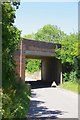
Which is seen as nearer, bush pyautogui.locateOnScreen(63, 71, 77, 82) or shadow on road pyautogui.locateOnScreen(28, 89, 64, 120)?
shadow on road pyautogui.locateOnScreen(28, 89, 64, 120)

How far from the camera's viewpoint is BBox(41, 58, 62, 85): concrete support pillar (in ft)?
127

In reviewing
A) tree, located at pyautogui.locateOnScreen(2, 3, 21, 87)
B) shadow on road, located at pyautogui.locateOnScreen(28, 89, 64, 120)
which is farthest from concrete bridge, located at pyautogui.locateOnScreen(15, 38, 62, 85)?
tree, located at pyautogui.locateOnScreen(2, 3, 21, 87)

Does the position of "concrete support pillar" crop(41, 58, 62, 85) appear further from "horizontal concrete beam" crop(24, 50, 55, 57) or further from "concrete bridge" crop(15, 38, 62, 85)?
"horizontal concrete beam" crop(24, 50, 55, 57)

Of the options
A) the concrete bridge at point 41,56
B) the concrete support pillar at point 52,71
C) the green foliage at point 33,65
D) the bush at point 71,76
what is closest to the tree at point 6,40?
the concrete bridge at point 41,56

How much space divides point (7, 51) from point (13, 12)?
159 centimetres

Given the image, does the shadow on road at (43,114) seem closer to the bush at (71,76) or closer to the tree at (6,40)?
the tree at (6,40)

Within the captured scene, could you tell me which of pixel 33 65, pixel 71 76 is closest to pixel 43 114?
pixel 71 76

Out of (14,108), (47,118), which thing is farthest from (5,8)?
(47,118)

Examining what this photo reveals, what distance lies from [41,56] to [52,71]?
218 inches

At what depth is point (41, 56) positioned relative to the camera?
3709 cm

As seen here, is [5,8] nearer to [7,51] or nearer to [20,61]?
[7,51]

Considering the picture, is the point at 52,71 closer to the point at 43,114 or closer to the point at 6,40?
the point at 43,114

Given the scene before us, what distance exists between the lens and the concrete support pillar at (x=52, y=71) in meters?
38.7

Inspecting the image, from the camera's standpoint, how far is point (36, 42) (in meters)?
34.2
